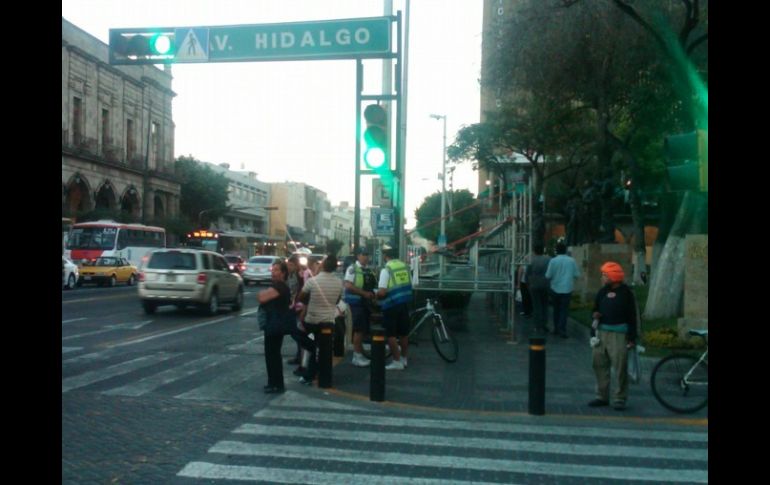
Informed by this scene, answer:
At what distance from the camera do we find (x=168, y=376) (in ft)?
35.2

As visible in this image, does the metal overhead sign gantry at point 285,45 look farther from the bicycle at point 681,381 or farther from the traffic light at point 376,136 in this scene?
the bicycle at point 681,381

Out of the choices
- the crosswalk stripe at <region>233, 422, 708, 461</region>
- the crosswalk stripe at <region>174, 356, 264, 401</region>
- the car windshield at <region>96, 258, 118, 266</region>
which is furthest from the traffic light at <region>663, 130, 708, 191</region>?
the car windshield at <region>96, 258, 118, 266</region>

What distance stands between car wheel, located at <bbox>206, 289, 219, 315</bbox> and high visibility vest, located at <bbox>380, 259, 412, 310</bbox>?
33.8 ft

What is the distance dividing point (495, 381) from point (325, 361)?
2408mm

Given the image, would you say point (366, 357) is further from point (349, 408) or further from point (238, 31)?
point (238, 31)

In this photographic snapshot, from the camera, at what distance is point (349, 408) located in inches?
348

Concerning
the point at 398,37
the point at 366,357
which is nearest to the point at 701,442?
the point at 366,357

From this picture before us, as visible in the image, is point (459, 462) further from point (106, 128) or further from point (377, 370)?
point (106, 128)

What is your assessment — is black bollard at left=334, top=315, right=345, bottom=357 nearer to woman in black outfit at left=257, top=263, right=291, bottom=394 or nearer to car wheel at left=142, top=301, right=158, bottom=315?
woman in black outfit at left=257, top=263, right=291, bottom=394

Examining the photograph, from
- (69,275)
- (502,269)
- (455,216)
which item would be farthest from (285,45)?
(455,216)

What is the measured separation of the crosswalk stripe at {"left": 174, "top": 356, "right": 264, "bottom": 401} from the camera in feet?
30.7

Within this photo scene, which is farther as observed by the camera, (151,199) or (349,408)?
(151,199)

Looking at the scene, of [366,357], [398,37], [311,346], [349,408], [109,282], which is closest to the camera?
[349,408]
